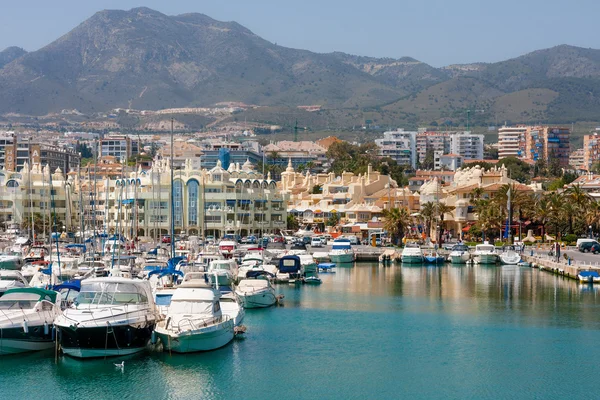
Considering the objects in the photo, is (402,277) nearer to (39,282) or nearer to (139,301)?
(39,282)

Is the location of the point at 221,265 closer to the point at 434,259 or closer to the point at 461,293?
the point at 461,293

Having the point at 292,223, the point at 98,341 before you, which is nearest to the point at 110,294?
the point at 98,341

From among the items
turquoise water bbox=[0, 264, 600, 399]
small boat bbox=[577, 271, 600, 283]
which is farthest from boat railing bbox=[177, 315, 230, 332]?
small boat bbox=[577, 271, 600, 283]

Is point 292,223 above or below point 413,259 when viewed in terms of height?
above

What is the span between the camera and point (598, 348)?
4281cm

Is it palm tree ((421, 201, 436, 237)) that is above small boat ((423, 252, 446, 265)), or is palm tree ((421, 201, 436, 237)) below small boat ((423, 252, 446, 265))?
above

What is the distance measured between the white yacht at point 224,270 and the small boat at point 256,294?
4.09 metres

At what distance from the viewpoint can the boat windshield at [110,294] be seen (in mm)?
37375

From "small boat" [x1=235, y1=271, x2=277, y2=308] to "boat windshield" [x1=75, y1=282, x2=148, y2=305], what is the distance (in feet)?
43.4

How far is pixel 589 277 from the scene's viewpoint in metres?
66.3

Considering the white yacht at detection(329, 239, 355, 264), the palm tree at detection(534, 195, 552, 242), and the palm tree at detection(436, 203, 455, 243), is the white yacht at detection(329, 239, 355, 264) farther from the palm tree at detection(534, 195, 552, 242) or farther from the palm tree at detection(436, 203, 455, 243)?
the palm tree at detection(534, 195, 552, 242)

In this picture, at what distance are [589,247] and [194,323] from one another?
54927 millimetres

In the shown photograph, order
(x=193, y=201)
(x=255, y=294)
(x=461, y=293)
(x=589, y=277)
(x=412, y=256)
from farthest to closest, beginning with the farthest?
(x=193, y=201) → (x=412, y=256) → (x=589, y=277) → (x=461, y=293) → (x=255, y=294)

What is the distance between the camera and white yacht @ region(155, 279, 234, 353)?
37562 mm
